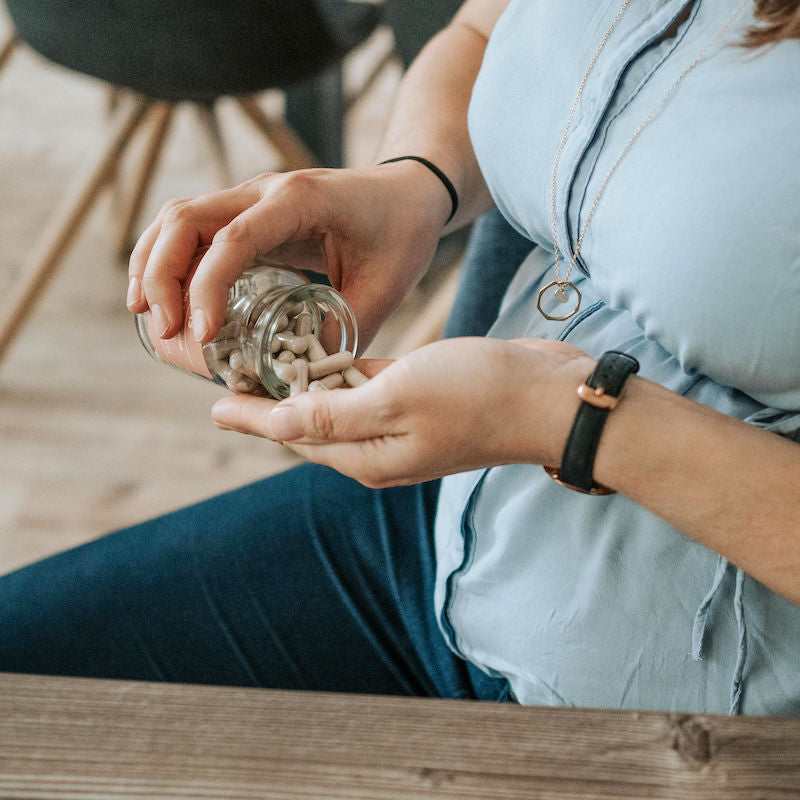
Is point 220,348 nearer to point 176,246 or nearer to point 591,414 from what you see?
point 176,246

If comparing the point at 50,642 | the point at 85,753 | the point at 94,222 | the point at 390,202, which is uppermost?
the point at 390,202

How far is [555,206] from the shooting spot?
60cm

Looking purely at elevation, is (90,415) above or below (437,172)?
below

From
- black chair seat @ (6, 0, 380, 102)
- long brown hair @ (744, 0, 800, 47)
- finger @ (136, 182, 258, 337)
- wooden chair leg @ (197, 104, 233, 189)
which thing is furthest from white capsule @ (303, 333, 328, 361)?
wooden chair leg @ (197, 104, 233, 189)

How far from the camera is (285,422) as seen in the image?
1.77 feet

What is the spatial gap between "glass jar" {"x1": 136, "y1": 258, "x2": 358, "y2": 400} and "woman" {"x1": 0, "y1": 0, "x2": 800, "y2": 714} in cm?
2

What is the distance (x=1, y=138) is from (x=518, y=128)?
2.33 meters

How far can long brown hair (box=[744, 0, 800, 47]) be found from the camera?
51 cm

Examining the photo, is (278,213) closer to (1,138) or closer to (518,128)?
(518,128)

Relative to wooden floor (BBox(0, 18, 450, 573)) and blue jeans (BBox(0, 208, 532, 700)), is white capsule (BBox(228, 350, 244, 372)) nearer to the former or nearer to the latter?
blue jeans (BBox(0, 208, 532, 700))

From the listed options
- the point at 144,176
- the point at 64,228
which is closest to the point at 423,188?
the point at 64,228

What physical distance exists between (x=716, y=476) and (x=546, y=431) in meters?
0.11

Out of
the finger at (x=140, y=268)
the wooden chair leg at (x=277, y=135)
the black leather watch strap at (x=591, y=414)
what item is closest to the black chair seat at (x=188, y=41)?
the wooden chair leg at (x=277, y=135)

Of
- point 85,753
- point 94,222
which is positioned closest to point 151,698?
point 85,753
